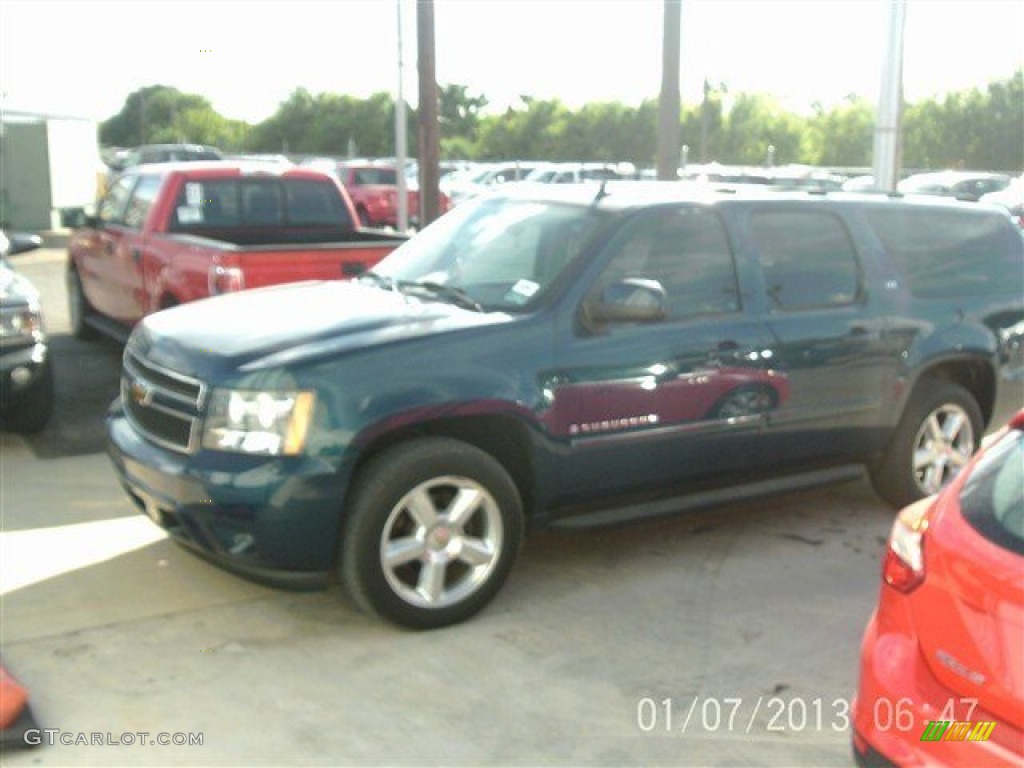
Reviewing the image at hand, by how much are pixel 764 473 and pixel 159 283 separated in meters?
4.91

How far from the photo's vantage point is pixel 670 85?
12.5 metres

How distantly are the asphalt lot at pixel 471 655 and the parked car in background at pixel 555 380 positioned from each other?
1.06 ft

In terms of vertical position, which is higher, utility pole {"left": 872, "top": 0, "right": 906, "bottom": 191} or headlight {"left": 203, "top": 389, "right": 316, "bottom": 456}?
utility pole {"left": 872, "top": 0, "right": 906, "bottom": 191}

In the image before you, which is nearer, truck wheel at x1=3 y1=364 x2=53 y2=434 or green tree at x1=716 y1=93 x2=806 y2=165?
truck wheel at x1=3 y1=364 x2=53 y2=434

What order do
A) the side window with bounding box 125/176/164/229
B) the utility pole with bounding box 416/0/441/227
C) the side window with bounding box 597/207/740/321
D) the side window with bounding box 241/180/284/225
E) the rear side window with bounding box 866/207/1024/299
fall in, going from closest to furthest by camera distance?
the side window with bounding box 597/207/740/321 < the rear side window with bounding box 866/207/1024/299 < the side window with bounding box 125/176/164/229 < the side window with bounding box 241/180/284/225 < the utility pole with bounding box 416/0/441/227

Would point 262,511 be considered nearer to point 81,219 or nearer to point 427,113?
point 81,219

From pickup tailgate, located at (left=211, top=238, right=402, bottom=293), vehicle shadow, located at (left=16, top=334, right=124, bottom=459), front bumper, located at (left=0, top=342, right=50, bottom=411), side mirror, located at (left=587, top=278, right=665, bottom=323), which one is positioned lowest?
vehicle shadow, located at (left=16, top=334, right=124, bottom=459)

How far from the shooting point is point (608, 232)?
548 cm

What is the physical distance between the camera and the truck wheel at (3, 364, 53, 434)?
303 inches

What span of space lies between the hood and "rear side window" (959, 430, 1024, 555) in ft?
7.76

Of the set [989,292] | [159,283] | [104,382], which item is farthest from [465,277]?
[104,382]

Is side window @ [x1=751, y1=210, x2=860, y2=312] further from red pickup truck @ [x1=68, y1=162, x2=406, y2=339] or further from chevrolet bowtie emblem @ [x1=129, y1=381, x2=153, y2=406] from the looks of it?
red pickup truck @ [x1=68, y1=162, x2=406, y2=339]

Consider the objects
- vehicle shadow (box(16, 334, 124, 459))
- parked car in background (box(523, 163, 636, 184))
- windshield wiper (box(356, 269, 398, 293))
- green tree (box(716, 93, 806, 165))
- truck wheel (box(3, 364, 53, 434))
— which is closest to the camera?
windshield wiper (box(356, 269, 398, 293))
